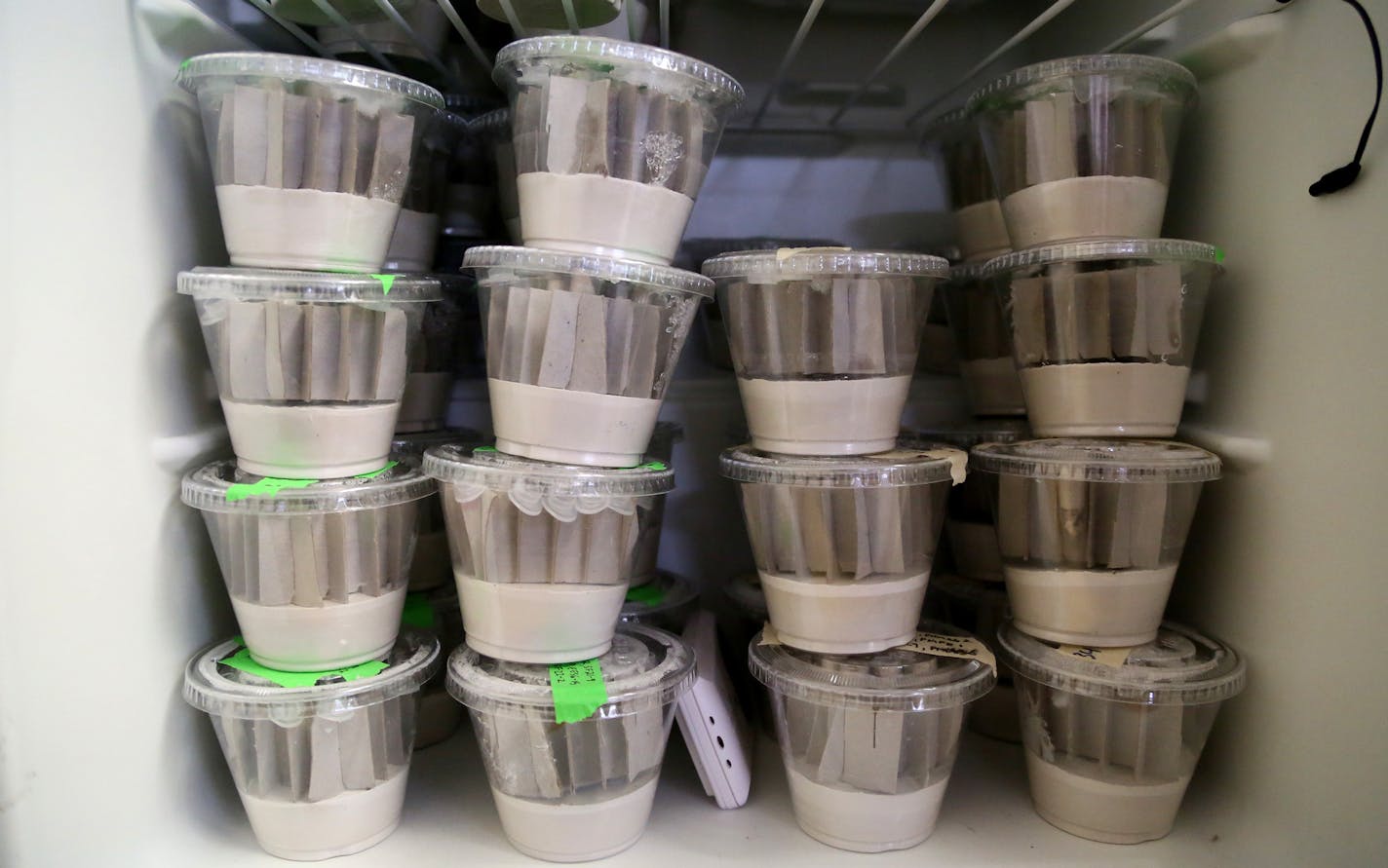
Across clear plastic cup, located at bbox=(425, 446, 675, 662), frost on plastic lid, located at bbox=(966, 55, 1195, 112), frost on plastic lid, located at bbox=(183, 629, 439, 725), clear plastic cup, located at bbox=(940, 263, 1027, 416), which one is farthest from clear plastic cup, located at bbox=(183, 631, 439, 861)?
frost on plastic lid, located at bbox=(966, 55, 1195, 112)

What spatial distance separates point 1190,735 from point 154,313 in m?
1.02

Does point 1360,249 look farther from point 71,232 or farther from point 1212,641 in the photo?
point 71,232

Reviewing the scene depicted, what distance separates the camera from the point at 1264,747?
753 millimetres

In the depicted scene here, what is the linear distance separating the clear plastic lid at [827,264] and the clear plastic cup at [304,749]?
0.52 m

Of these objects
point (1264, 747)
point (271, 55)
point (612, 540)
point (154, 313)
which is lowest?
point (1264, 747)

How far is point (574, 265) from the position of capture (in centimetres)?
72

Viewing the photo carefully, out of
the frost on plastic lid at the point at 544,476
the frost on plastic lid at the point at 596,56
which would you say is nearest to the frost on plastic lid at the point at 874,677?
the frost on plastic lid at the point at 544,476

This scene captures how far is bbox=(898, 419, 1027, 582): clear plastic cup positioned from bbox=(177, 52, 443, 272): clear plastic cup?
629 mm

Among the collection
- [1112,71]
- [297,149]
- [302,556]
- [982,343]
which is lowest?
[302,556]

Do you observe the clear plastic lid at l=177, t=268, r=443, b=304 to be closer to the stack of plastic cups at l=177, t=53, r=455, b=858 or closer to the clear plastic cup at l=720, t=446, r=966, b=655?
the stack of plastic cups at l=177, t=53, r=455, b=858

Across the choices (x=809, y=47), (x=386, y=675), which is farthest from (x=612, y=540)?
(x=809, y=47)

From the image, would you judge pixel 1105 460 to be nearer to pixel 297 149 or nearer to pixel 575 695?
pixel 575 695

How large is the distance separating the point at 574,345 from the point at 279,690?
1.33 feet

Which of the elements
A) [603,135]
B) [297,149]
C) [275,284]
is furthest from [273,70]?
[603,135]
